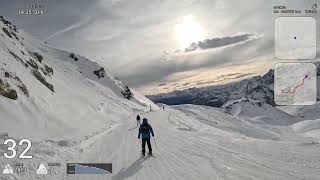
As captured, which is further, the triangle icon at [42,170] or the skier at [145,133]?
the skier at [145,133]

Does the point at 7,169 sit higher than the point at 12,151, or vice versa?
the point at 12,151

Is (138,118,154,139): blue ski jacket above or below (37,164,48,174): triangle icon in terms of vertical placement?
above

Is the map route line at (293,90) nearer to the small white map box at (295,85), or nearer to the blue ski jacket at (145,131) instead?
the small white map box at (295,85)

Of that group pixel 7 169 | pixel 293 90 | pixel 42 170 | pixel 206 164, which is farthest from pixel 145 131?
pixel 7 169

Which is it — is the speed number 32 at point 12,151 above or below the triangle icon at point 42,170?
above

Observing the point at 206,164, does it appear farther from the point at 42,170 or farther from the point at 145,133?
the point at 42,170

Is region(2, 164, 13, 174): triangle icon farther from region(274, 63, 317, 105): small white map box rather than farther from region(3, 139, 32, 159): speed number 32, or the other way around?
region(274, 63, 317, 105): small white map box

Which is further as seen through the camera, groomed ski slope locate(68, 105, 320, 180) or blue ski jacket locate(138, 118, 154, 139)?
blue ski jacket locate(138, 118, 154, 139)

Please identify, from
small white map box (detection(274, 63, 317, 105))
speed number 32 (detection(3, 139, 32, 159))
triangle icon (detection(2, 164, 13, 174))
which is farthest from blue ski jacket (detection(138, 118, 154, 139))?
triangle icon (detection(2, 164, 13, 174))

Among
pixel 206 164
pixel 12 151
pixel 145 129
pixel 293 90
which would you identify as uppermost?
pixel 293 90

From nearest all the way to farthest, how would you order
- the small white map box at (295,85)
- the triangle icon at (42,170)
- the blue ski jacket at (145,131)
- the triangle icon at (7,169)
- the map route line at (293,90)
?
the triangle icon at (7,169) < the triangle icon at (42,170) < the small white map box at (295,85) < the map route line at (293,90) < the blue ski jacket at (145,131)

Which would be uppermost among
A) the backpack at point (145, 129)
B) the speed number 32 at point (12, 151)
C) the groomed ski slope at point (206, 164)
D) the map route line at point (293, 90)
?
the map route line at point (293, 90)

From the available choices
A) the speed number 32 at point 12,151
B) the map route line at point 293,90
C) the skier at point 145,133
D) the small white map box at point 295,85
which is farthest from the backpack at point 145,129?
the speed number 32 at point 12,151

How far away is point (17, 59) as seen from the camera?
4728 cm
